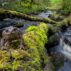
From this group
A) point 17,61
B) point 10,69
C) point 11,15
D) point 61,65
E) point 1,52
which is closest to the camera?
point 10,69

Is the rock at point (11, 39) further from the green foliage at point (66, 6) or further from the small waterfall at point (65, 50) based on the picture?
the green foliage at point (66, 6)

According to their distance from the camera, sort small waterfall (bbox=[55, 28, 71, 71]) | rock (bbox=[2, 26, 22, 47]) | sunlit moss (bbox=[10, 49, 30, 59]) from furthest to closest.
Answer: small waterfall (bbox=[55, 28, 71, 71]) < rock (bbox=[2, 26, 22, 47]) < sunlit moss (bbox=[10, 49, 30, 59])

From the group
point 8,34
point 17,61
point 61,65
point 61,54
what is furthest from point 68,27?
point 17,61

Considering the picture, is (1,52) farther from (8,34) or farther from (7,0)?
(7,0)

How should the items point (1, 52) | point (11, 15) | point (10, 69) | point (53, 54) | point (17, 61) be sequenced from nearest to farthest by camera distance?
point (10, 69) < point (17, 61) < point (1, 52) < point (53, 54) < point (11, 15)

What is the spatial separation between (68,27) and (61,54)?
4896 mm

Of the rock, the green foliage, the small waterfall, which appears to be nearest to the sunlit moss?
the rock

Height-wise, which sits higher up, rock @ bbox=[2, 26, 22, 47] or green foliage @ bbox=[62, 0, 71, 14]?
rock @ bbox=[2, 26, 22, 47]

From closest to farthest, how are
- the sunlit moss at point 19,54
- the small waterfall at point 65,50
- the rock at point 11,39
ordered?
the sunlit moss at point 19,54
the rock at point 11,39
the small waterfall at point 65,50

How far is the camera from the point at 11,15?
11289mm

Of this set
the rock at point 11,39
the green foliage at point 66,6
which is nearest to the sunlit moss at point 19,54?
the rock at point 11,39

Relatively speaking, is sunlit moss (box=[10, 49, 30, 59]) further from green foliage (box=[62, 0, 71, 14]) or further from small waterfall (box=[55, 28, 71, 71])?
green foliage (box=[62, 0, 71, 14])

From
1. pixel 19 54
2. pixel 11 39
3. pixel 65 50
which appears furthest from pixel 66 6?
pixel 19 54

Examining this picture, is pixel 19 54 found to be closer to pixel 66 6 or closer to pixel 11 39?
pixel 11 39
